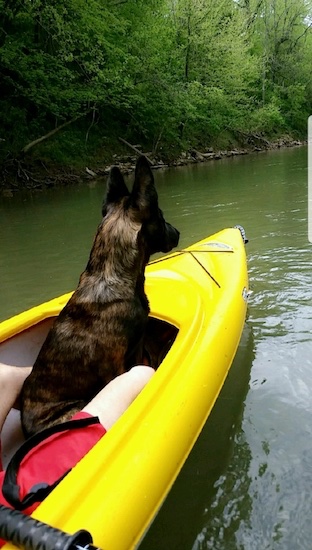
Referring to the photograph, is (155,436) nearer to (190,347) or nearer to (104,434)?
(104,434)

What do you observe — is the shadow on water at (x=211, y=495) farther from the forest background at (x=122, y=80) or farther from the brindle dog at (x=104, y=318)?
the forest background at (x=122, y=80)

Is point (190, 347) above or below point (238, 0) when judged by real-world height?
below

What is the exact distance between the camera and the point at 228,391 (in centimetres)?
286

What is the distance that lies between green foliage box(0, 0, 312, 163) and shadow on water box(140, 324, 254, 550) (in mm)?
12894

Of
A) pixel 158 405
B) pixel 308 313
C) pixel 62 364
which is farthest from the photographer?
pixel 308 313

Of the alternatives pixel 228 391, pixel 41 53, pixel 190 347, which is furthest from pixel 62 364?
pixel 41 53

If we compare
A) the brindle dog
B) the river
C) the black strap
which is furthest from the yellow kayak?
the river

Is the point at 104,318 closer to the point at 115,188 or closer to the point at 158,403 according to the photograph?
the point at 158,403

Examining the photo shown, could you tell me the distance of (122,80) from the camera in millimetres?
15734

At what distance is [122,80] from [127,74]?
1.31 m

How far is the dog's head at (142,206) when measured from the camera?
2.27 m

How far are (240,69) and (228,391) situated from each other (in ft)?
78.4

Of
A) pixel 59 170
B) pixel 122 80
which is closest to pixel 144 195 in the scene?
pixel 59 170

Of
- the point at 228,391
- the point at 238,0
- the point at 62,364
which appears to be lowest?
the point at 228,391
